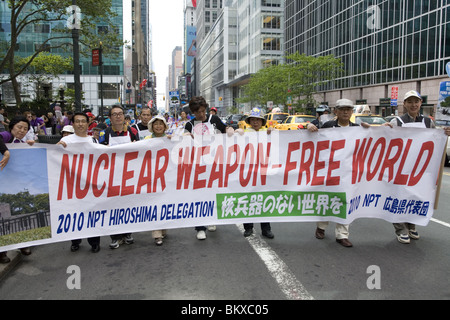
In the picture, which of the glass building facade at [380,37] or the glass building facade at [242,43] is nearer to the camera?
the glass building facade at [380,37]

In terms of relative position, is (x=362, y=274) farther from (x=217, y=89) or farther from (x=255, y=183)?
(x=217, y=89)

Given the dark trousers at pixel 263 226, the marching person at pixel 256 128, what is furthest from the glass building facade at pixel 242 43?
the dark trousers at pixel 263 226

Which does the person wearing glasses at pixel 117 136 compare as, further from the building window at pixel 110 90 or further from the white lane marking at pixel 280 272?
the building window at pixel 110 90

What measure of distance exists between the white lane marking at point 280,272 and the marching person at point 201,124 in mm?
854

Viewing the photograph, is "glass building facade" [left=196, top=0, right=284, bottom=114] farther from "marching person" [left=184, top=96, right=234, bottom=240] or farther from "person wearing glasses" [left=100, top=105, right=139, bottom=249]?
"person wearing glasses" [left=100, top=105, right=139, bottom=249]

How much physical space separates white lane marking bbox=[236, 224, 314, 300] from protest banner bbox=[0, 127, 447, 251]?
0.41 m

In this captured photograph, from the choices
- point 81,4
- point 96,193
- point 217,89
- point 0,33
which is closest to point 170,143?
point 96,193

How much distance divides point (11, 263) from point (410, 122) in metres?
5.54

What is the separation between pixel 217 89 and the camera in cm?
11388

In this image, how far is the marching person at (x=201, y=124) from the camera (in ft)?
18.2

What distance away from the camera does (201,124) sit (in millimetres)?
5723

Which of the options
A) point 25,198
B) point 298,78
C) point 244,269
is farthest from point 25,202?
point 298,78

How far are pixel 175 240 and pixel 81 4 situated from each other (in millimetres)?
18419

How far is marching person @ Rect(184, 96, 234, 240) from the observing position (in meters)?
5.56
